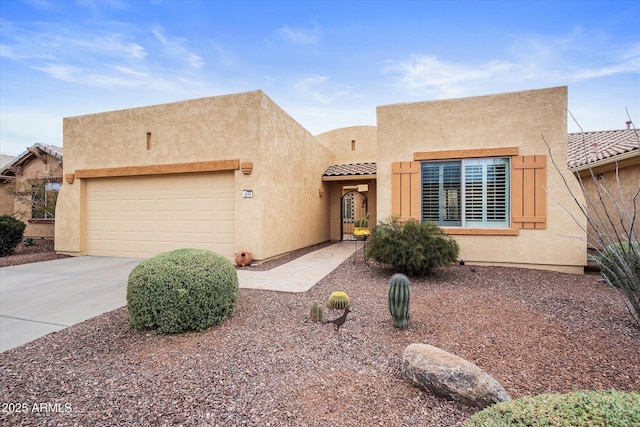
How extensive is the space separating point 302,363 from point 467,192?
6314 mm

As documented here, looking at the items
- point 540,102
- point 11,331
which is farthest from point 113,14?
point 540,102

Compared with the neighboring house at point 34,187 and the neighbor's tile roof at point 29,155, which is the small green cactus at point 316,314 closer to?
the neighboring house at point 34,187

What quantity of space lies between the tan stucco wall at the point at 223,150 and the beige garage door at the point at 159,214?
0.47 meters

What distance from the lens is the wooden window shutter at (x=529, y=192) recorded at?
718 centimetres

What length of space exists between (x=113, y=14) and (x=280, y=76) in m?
4.93

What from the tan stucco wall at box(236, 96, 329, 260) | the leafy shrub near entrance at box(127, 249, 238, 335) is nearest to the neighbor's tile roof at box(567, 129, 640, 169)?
the tan stucco wall at box(236, 96, 329, 260)

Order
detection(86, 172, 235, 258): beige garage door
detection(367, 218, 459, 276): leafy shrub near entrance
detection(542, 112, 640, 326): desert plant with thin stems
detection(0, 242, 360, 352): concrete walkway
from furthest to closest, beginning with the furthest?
1. detection(86, 172, 235, 258): beige garage door
2. detection(367, 218, 459, 276): leafy shrub near entrance
3. detection(0, 242, 360, 352): concrete walkway
4. detection(542, 112, 640, 326): desert plant with thin stems

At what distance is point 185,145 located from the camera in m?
8.98

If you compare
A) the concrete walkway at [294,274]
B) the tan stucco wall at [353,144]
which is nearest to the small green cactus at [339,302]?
the concrete walkway at [294,274]

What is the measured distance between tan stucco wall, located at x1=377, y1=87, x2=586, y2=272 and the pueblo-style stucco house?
0.02 metres

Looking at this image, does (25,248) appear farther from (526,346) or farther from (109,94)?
(526,346)

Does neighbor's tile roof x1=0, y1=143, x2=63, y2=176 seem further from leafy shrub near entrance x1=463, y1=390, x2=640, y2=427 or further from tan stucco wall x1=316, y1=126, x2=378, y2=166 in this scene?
leafy shrub near entrance x1=463, y1=390, x2=640, y2=427

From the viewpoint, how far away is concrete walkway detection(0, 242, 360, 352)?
4309mm

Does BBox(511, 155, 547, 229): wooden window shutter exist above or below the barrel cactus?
above
